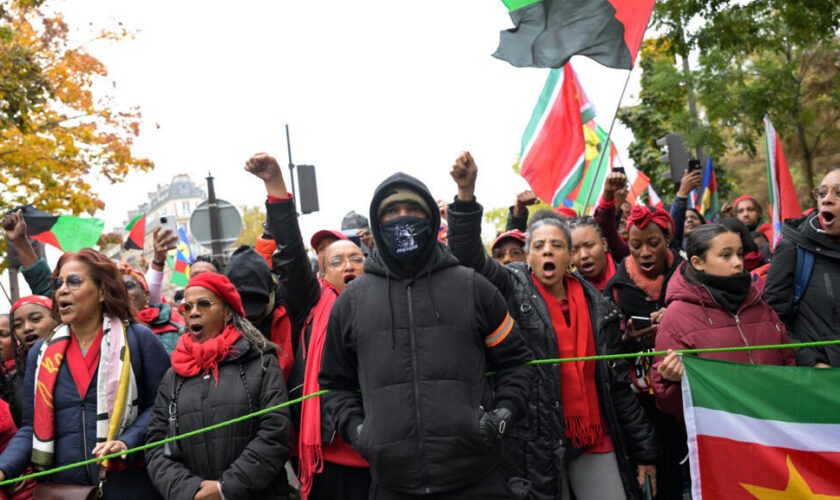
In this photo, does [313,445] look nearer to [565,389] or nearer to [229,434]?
[229,434]

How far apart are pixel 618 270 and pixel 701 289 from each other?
1220 mm

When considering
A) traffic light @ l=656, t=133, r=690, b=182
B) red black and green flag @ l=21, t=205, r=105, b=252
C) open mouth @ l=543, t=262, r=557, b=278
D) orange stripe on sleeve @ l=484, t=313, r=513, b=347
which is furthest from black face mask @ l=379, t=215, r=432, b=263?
traffic light @ l=656, t=133, r=690, b=182

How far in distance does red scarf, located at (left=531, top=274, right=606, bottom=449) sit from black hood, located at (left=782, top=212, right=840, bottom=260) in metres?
1.23

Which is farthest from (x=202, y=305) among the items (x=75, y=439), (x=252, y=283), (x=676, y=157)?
(x=676, y=157)

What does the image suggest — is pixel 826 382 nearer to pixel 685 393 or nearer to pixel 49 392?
pixel 685 393

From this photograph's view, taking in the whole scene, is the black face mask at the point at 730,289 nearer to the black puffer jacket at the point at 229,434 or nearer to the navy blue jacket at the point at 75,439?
the black puffer jacket at the point at 229,434

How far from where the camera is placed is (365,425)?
373 centimetres

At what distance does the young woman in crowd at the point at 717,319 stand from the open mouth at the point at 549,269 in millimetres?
662

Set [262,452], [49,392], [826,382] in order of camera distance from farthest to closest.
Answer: [49,392], [262,452], [826,382]

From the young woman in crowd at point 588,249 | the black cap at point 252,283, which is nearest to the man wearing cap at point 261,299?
the black cap at point 252,283

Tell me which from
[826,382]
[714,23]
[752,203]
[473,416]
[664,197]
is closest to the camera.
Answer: [473,416]

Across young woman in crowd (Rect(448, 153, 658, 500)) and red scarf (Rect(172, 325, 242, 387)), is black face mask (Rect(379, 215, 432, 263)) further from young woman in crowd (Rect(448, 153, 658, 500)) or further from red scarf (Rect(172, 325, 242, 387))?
Result: red scarf (Rect(172, 325, 242, 387))

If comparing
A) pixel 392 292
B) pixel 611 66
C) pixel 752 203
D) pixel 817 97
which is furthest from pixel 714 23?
pixel 817 97

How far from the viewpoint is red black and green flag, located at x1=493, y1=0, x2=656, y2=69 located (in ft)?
20.3
